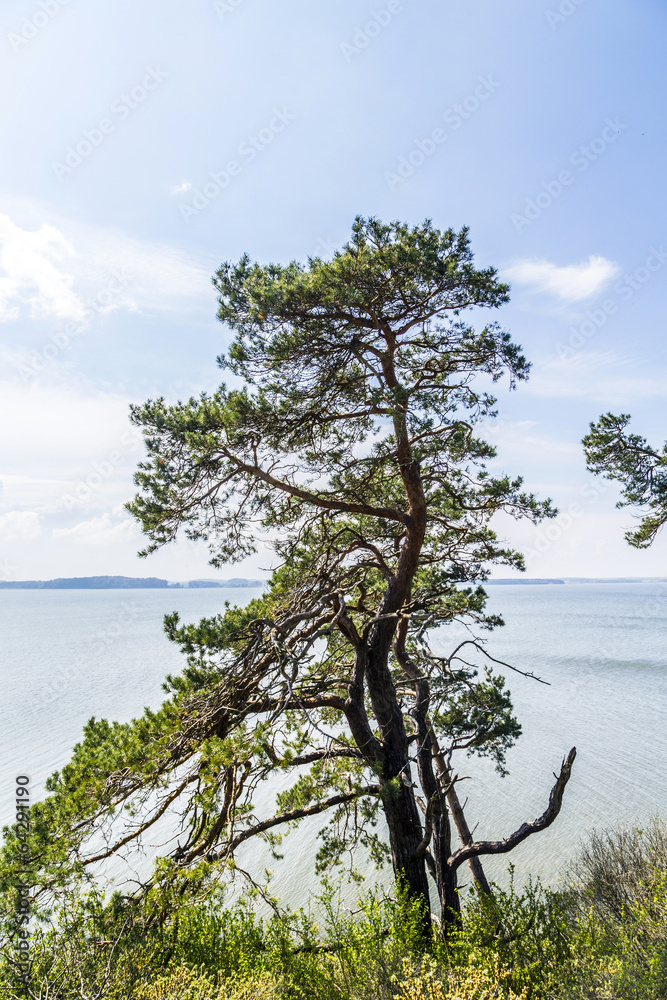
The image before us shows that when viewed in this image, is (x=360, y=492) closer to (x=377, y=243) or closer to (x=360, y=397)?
(x=360, y=397)

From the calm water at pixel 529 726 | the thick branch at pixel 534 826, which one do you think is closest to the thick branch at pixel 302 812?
the thick branch at pixel 534 826

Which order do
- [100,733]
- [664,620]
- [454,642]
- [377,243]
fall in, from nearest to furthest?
[100,733], [377,243], [454,642], [664,620]

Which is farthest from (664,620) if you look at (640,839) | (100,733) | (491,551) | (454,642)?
(100,733)

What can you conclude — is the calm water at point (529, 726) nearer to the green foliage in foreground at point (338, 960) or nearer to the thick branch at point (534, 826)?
the thick branch at point (534, 826)

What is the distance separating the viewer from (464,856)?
6.12 m

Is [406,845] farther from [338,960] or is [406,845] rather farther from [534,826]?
[534,826]

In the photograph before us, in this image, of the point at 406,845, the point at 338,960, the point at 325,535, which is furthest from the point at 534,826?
the point at 325,535

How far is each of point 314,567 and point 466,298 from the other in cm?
342

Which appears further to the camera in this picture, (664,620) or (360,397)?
(664,620)

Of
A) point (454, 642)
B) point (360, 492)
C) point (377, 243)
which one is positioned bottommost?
point (454, 642)

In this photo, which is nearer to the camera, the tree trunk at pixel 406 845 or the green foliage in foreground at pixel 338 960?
the green foliage in foreground at pixel 338 960

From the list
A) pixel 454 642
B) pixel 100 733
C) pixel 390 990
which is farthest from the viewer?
pixel 454 642

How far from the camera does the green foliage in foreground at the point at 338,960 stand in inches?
Answer: 139

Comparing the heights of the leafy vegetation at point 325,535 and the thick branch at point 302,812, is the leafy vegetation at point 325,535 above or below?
above
